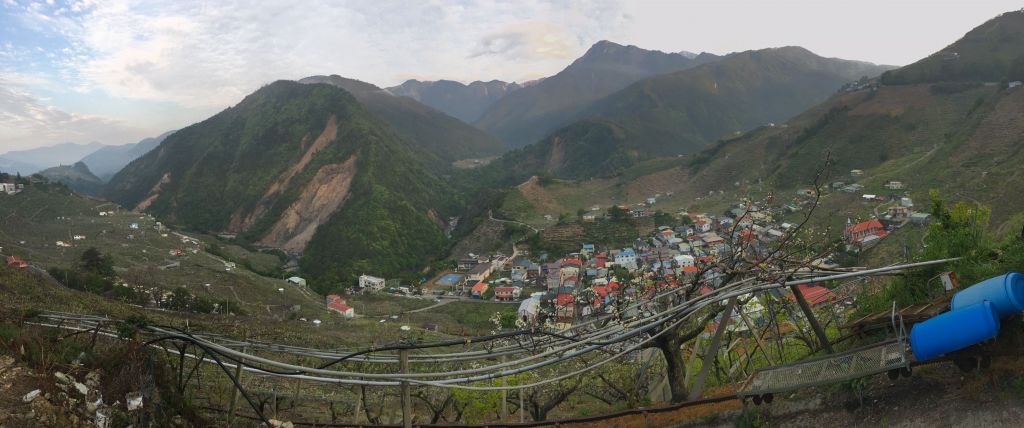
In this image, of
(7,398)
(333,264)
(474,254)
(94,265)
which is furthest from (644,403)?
(333,264)

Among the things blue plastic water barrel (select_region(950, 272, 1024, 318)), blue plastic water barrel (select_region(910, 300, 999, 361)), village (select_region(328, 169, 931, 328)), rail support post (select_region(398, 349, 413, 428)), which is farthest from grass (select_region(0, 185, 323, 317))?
blue plastic water barrel (select_region(950, 272, 1024, 318))

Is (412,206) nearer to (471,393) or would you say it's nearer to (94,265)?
(94,265)

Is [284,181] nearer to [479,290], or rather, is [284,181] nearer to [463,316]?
[479,290]

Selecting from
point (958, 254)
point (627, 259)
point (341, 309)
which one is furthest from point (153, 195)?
point (958, 254)

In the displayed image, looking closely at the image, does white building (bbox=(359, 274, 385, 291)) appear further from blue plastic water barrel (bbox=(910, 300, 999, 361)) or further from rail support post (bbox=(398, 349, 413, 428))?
blue plastic water barrel (bbox=(910, 300, 999, 361))

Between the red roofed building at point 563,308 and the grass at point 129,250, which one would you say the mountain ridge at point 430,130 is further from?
the red roofed building at point 563,308
